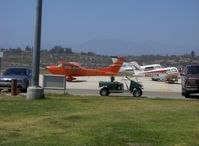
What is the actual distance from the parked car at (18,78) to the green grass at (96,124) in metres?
9.52

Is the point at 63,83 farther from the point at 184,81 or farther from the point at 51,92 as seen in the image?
the point at 184,81

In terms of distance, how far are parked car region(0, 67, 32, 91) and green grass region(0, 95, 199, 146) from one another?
31.2 ft

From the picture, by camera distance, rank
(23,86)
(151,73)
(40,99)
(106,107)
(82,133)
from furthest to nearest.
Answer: (151,73), (23,86), (40,99), (106,107), (82,133)

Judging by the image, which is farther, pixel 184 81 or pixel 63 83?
pixel 184 81

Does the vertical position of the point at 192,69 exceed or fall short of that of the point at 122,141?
it exceeds it

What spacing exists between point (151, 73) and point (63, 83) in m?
39.8

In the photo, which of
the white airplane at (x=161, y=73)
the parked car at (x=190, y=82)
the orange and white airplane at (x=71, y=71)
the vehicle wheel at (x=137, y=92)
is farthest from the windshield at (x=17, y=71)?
the white airplane at (x=161, y=73)

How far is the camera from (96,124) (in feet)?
42.0

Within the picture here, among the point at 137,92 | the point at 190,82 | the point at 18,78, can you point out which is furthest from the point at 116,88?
the point at 18,78

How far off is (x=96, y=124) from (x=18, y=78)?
1561 centimetres

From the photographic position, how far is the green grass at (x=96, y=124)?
1059 cm

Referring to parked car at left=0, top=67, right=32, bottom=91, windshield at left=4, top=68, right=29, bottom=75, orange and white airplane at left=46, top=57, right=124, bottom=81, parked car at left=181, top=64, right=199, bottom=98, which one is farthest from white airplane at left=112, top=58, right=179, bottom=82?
Answer: parked car at left=0, top=67, right=32, bottom=91

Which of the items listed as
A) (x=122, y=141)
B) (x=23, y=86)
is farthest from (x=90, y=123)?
(x=23, y=86)

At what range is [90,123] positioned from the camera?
12992 millimetres
